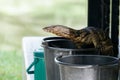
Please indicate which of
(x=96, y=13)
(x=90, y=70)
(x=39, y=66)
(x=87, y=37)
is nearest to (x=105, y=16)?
(x=96, y=13)

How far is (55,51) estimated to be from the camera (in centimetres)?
205

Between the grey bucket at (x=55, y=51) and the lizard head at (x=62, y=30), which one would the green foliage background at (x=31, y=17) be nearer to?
the grey bucket at (x=55, y=51)

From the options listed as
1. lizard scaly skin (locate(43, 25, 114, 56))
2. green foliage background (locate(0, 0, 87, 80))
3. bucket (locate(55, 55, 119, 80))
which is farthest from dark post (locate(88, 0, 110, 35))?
green foliage background (locate(0, 0, 87, 80))

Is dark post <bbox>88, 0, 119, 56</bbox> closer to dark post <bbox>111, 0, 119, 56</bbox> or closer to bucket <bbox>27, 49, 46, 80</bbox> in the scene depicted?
dark post <bbox>111, 0, 119, 56</bbox>

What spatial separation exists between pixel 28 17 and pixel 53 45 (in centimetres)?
434

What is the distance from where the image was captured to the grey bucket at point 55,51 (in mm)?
1993

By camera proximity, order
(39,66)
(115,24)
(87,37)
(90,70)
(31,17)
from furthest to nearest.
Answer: (31,17), (39,66), (115,24), (87,37), (90,70)

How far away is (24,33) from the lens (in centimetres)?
612

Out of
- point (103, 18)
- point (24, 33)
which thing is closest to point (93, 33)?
point (103, 18)

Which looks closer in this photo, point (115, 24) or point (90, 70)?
point (90, 70)

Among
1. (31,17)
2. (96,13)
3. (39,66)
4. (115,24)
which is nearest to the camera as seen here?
(115,24)

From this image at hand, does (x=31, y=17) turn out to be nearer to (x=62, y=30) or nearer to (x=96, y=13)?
(x=96, y=13)

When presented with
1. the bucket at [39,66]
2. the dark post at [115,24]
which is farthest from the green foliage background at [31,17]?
the dark post at [115,24]

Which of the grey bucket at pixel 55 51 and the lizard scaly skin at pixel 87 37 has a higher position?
the lizard scaly skin at pixel 87 37
